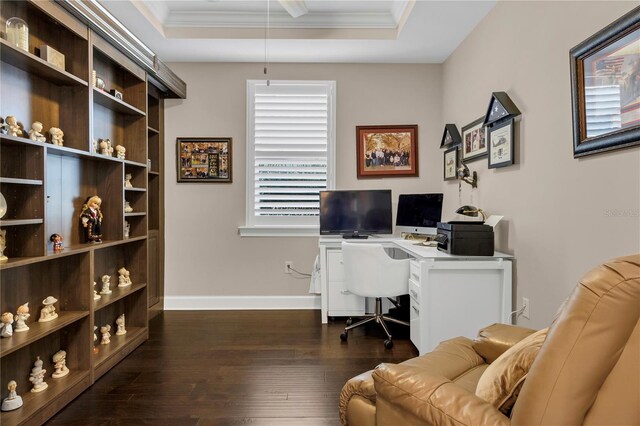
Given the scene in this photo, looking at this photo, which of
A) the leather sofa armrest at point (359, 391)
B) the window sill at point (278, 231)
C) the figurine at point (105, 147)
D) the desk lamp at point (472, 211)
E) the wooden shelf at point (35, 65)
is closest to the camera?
the leather sofa armrest at point (359, 391)

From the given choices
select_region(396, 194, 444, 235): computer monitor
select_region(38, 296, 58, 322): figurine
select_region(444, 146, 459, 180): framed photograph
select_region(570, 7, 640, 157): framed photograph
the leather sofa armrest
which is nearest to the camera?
the leather sofa armrest

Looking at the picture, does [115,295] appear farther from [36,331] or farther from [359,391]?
[359,391]

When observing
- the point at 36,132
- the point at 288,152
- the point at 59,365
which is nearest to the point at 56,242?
the point at 36,132

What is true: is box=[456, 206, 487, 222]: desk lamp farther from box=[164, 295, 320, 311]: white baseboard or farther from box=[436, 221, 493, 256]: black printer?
box=[164, 295, 320, 311]: white baseboard

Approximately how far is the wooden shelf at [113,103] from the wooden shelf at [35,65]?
0.21m

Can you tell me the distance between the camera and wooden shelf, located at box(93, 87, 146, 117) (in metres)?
2.57

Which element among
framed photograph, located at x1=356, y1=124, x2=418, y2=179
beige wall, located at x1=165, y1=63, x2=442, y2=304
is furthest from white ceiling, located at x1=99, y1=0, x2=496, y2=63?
framed photograph, located at x1=356, y1=124, x2=418, y2=179

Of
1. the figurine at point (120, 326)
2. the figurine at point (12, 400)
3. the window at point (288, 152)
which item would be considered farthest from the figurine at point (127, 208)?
the figurine at point (12, 400)

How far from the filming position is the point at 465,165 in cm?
347

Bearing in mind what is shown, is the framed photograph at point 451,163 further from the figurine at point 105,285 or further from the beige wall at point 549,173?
the figurine at point 105,285

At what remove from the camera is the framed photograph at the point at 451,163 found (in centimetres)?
360

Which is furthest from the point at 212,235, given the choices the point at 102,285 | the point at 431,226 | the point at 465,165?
the point at 465,165

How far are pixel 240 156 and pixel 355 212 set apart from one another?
4.67 feet

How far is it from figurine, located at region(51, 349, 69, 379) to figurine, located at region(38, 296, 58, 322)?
0.25m
